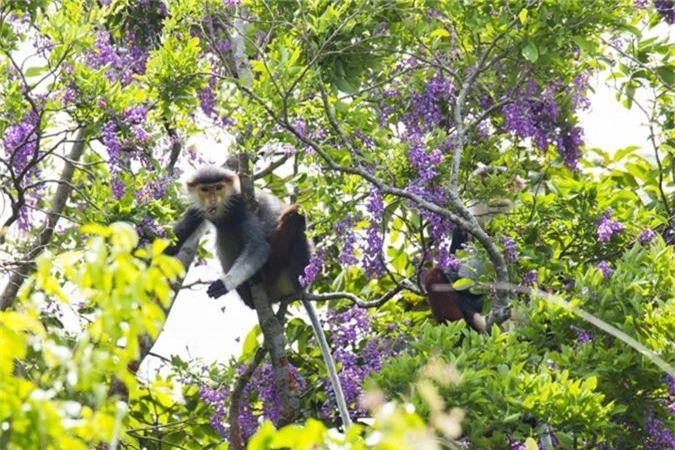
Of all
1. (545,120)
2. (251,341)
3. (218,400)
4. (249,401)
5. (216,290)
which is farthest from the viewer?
(251,341)

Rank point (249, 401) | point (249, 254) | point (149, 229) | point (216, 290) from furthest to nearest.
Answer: point (249, 254), point (249, 401), point (216, 290), point (149, 229)

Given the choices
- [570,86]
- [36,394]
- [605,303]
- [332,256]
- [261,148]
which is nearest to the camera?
[36,394]

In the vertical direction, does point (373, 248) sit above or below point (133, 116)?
below

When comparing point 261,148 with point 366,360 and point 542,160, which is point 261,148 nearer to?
point 366,360

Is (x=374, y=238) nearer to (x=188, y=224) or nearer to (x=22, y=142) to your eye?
(x=22, y=142)

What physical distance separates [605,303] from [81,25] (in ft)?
8.06

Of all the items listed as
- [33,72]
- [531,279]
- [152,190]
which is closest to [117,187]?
[152,190]

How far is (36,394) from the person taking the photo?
87.0 inches

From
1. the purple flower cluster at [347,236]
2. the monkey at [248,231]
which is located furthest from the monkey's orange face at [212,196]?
the purple flower cluster at [347,236]

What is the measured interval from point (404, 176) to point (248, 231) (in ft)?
6.28

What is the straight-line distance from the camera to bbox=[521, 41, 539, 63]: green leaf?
670 centimetres

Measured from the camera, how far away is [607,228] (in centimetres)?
Result: 664

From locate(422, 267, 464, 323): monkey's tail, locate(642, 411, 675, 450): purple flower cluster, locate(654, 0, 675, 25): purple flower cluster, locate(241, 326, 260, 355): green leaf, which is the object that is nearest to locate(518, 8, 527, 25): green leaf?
locate(654, 0, 675, 25): purple flower cluster

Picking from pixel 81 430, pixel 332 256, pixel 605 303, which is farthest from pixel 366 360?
pixel 81 430
